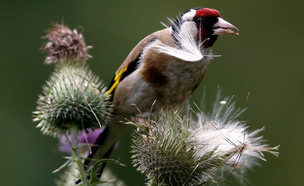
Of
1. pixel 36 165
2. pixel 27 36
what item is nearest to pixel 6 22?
pixel 27 36

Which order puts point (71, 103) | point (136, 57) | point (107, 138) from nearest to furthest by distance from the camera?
point (71, 103)
point (136, 57)
point (107, 138)

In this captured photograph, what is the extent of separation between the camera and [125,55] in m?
7.48

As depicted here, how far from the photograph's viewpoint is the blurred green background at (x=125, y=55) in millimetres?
6902

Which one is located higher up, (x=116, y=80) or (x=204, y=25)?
(x=204, y=25)

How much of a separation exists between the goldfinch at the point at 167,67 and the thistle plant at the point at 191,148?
576mm

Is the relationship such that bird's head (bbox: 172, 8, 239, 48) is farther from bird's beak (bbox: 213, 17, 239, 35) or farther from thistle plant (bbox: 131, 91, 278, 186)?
thistle plant (bbox: 131, 91, 278, 186)

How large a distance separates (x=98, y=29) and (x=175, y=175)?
4.93 m

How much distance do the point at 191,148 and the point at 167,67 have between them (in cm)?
86

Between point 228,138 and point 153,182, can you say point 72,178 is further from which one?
point 228,138

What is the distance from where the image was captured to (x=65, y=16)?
7789mm

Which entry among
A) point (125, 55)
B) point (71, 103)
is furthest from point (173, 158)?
point (125, 55)

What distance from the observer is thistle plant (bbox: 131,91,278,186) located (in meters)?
3.43

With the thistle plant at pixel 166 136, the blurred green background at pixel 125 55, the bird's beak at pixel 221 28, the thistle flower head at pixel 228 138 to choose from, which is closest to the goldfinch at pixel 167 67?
the bird's beak at pixel 221 28

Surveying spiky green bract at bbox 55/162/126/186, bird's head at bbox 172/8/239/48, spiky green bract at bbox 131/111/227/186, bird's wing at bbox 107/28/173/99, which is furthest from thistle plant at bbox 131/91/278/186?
bird's wing at bbox 107/28/173/99
